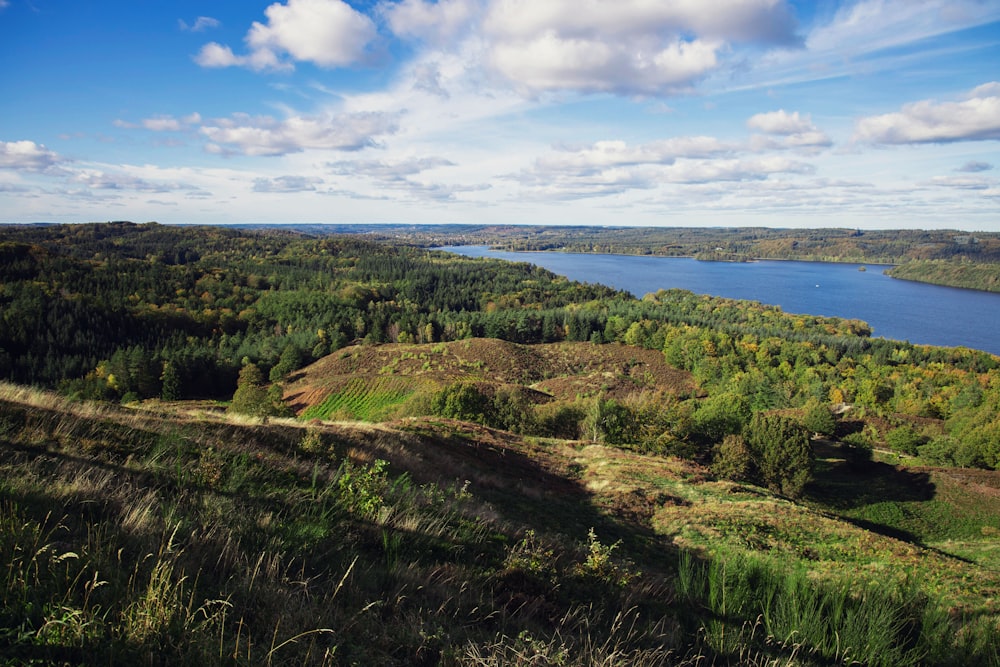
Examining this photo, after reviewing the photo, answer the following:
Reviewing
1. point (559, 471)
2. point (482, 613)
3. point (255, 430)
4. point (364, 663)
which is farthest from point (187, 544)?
point (559, 471)

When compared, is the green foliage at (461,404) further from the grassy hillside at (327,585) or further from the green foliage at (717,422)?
the grassy hillside at (327,585)

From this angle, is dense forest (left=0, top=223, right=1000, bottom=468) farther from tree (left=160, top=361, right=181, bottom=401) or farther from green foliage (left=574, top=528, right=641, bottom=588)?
green foliage (left=574, top=528, right=641, bottom=588)

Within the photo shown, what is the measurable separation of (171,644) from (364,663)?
39.9 inches

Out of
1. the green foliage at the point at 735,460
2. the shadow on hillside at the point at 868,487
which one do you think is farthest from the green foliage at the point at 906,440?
the green foliage at the point at 735,460

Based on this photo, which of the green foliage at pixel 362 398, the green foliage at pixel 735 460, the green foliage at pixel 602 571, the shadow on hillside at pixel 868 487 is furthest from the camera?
the green foliage at pixel 362 398

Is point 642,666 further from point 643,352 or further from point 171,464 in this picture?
point 643,352

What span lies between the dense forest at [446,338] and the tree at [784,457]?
7796mm

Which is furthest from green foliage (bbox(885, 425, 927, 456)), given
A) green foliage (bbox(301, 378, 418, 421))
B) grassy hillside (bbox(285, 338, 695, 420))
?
green foliage (bbox(301, 378, 418, 421))

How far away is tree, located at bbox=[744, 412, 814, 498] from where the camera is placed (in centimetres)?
3091

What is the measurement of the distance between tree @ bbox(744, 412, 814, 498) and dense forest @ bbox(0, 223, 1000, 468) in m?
7.80

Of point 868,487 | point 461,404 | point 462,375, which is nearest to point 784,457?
point 868,487

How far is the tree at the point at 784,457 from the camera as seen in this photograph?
101 feet

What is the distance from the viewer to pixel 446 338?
9938 cm

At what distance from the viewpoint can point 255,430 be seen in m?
10.5
